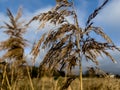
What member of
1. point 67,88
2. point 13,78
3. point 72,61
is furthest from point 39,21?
point 13,78

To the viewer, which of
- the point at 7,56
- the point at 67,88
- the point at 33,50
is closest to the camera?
the point at 33,50

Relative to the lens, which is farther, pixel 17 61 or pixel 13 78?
pixel 13 78

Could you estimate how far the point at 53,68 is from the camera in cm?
466

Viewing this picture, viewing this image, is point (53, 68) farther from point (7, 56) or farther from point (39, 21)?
point (7, 56)

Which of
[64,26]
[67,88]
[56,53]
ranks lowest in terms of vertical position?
[67,88]

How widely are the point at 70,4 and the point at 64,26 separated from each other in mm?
301

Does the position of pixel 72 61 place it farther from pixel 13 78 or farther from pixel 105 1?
pixel 13 78

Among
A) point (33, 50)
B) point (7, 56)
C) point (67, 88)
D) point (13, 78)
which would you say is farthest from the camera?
point (13, 78)

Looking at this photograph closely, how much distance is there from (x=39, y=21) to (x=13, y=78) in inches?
122

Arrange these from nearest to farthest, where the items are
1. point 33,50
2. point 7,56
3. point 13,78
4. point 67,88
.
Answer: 1. point 33,50
2. point 67,88
3. point 7,56
4. point 13,78

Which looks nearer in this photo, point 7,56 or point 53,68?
point 53,68

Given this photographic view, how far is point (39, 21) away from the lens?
4.70 meters

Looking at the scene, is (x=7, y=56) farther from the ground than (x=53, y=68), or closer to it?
farther from the ground

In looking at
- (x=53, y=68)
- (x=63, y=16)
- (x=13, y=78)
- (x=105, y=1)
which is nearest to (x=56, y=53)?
→ (x=53, y=68)
